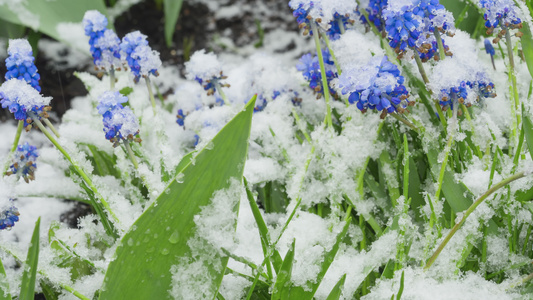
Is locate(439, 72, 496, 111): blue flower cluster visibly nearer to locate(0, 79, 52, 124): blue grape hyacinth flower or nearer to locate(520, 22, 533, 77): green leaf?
locate(520, 22, 533, 77): green leaf

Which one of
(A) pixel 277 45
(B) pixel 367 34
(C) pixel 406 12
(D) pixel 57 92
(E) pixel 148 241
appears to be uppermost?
(A) pixel 277 45

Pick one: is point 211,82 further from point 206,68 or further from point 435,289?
point 435,289

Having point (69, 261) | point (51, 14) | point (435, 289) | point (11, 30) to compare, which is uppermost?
point (11, 30)

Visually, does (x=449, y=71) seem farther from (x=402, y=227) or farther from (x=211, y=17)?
(x=211, y=17)

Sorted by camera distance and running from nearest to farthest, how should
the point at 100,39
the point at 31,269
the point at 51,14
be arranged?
the point at 31,269
the point at 100,39
the point at 51,14

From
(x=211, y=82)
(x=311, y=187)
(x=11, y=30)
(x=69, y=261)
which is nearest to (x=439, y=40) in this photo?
(x=311, y=187)

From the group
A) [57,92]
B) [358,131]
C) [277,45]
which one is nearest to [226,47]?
[277,45]

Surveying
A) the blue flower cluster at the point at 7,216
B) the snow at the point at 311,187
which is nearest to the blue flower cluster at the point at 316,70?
the snow at the point at 311,187
